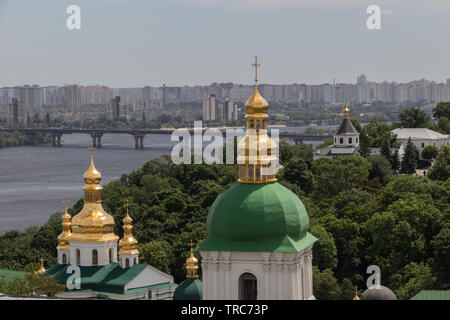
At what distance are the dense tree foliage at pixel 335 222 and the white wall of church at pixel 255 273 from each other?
325 inches

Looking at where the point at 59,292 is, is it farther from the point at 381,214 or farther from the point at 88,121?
the point at 88,121

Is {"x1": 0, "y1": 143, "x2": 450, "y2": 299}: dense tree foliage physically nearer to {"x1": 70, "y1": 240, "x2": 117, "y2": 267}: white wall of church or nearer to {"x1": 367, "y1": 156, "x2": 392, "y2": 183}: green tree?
{"x1": 367, "y1": 156, "x2": 392, "y2": 183}: green tree

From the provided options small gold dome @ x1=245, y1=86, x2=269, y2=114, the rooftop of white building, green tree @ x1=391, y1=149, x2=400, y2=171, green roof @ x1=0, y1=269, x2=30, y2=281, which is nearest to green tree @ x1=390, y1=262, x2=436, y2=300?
green roof @ x1=0, y1=269, x2=30, y2=281

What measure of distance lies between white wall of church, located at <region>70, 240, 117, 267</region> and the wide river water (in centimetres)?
1473

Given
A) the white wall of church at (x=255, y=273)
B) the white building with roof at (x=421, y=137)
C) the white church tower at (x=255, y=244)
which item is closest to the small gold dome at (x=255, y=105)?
the white church tower at (x=255, y=244)

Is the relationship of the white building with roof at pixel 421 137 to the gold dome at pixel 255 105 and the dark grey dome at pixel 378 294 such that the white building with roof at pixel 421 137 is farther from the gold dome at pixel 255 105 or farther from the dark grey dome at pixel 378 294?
the gold dome at pixel 255 105

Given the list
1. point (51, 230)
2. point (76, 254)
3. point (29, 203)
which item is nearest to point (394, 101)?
point (29, 203)

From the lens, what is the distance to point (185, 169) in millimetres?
35906

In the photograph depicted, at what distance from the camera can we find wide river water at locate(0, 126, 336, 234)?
3819 centimetres

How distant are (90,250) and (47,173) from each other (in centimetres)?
3304

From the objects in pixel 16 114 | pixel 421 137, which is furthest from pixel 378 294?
pixel 16 114

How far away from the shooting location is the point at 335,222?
82.5 ft

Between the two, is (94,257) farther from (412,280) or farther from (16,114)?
(16,114)

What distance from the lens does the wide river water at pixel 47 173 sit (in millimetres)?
38188
